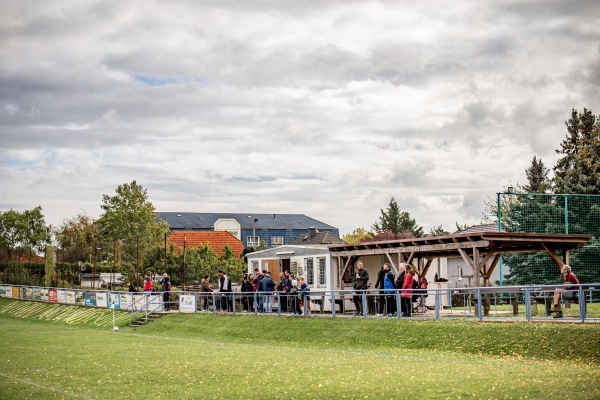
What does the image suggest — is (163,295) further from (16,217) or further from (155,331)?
(16,217)

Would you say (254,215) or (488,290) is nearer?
(488,290)

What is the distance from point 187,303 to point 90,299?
1046 cm

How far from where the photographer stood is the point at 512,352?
812 inches

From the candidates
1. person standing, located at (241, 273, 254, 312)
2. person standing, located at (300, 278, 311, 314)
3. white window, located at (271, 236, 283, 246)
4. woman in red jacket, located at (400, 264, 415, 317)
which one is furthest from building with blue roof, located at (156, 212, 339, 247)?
woman in red jacket, located at (400, 264, 415, 317)

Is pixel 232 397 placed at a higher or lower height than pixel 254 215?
lower

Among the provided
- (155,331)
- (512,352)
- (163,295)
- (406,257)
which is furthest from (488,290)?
(163,295)

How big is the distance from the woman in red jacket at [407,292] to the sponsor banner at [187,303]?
13939mm

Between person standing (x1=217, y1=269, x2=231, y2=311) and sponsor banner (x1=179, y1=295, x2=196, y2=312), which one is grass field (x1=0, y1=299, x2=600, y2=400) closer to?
person standing (x1=217, y1=269, x2=231, y2=311)

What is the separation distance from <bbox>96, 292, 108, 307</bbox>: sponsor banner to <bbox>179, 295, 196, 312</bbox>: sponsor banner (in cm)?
772

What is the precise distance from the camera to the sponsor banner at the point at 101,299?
4546 cm

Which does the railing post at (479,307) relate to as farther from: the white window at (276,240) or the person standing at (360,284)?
the white window at (276,240)

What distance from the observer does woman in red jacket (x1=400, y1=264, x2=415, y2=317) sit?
87.2 feet

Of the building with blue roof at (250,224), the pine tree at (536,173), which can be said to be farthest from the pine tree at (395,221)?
the building with blue roof at (250,224)

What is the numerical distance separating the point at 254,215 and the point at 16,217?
65536 millimetres
